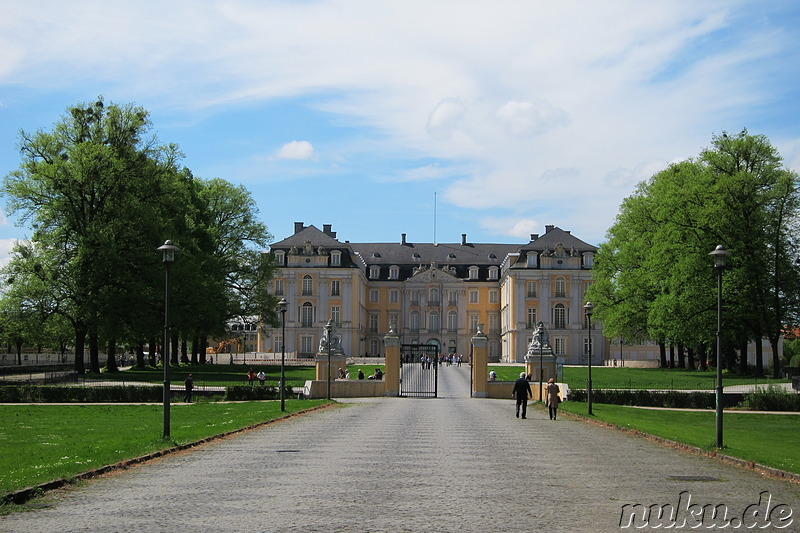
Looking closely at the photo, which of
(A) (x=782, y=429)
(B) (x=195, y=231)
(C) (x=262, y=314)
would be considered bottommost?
(A) (x=782, y=429)

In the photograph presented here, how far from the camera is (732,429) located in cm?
2820

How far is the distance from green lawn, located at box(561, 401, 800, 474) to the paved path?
0.92 m

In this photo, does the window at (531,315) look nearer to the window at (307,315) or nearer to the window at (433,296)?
the window at (433,296)

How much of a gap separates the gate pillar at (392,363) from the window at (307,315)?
5233 centimetres

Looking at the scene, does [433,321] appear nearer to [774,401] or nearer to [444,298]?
[444,298]

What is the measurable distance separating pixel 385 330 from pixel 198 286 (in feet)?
187

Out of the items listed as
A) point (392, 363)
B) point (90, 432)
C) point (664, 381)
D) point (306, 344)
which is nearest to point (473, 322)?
point (306, 344)

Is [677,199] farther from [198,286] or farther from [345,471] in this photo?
[345,471]

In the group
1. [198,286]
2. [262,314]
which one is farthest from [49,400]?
[262,314]

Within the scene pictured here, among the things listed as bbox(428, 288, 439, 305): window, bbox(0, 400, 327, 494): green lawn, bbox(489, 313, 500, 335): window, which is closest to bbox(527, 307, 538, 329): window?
bbox(489, 313, 500, 335): window

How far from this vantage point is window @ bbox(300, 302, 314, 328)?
322 feet

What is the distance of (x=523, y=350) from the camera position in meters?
97.4

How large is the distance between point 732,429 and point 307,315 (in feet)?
239

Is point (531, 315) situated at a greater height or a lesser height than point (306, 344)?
greater
